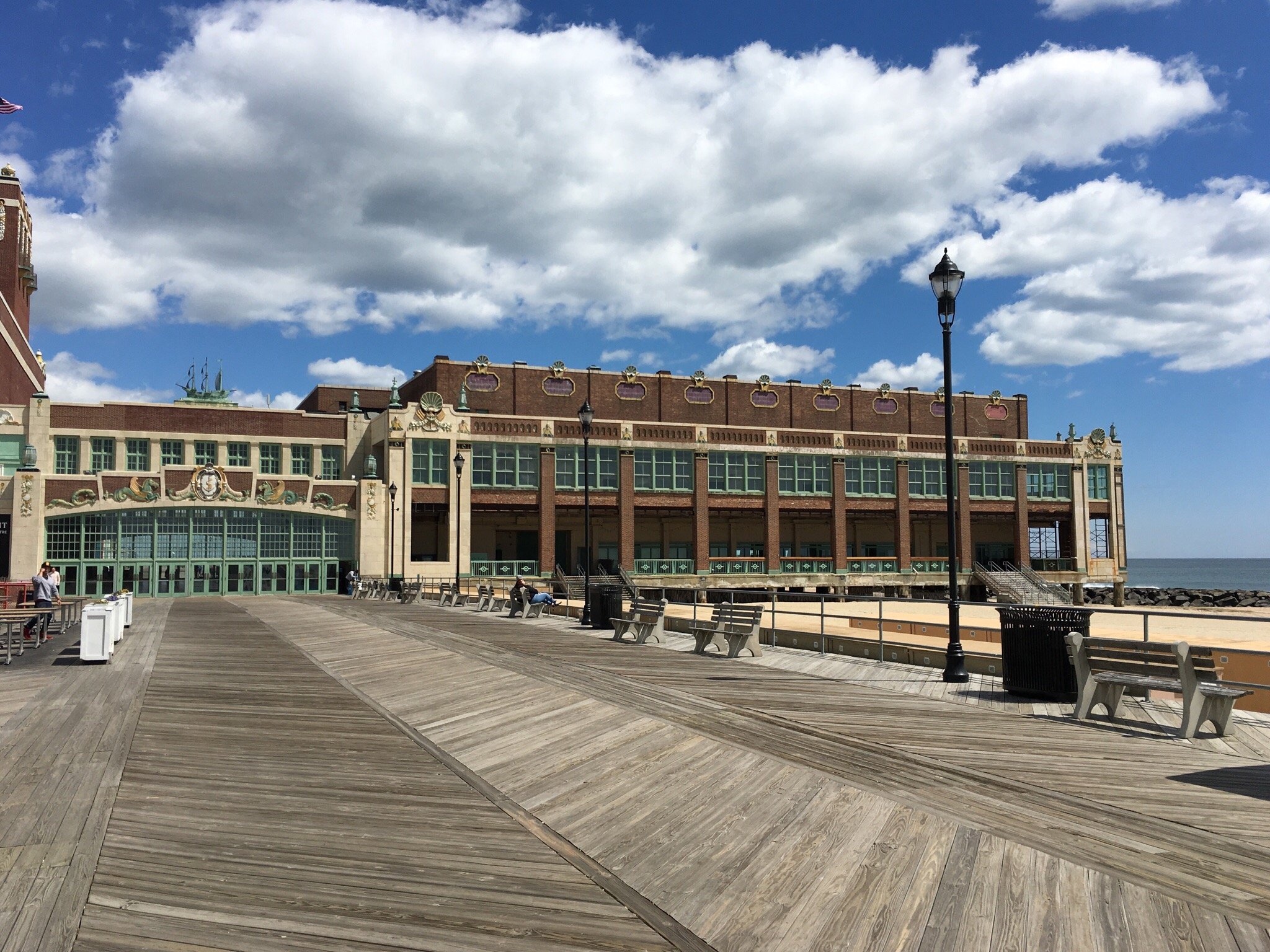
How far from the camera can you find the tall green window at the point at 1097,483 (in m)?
66.9

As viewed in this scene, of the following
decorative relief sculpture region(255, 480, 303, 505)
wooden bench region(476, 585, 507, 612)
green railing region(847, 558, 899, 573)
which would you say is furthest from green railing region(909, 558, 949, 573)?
decorative relief sculpture region(255, 480, 303, 505)

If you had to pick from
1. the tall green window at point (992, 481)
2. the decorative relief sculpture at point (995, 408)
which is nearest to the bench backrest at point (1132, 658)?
the tall green window at point (992, 481)

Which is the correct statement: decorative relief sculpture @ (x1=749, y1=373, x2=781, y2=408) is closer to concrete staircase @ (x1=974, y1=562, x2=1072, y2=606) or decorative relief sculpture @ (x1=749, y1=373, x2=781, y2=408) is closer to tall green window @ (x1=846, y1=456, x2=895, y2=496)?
tall green window @ (x1=846, y1=456, x2=895, y2=496)

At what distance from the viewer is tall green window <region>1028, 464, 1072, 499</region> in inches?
2574

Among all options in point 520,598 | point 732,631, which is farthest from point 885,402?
point 732,631

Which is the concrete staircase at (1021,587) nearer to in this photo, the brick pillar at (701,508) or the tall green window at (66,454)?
the brick pillar at (701,508)

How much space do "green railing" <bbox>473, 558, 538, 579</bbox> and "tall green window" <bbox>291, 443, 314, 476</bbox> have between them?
1114cm

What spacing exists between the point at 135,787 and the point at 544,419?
4633cm

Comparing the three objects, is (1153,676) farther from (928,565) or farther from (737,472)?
(928,565)

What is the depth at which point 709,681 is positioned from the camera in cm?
1353

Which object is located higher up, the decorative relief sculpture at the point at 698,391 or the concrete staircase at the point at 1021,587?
the decorative relief sculpture at the point at 698,391

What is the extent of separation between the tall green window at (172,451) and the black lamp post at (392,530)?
39.7 ft

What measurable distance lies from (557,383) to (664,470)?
33.9 ft

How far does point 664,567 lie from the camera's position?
182 feet
